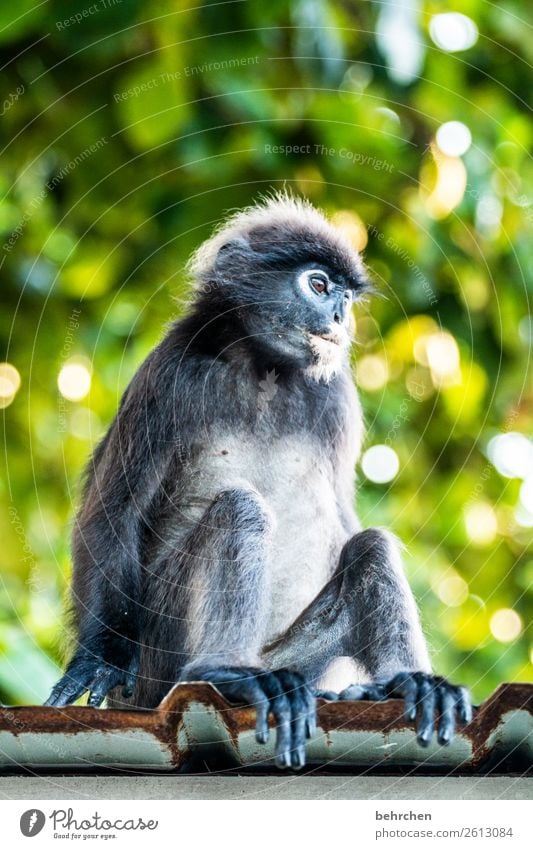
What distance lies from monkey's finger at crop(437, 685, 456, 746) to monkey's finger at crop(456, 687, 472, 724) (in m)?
0.02

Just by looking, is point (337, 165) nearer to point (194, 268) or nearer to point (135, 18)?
point (135, 18)

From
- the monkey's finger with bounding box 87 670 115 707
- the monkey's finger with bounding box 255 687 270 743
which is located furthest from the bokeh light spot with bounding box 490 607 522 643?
→ the monkey's finger with bounding box 255 687 270 743

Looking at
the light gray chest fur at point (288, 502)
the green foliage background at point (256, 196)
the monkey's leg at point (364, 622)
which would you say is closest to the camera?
A: the monkey's leg at point (364, 622)

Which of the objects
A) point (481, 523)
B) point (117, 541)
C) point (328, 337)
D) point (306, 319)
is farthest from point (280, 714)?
point (481, 523)

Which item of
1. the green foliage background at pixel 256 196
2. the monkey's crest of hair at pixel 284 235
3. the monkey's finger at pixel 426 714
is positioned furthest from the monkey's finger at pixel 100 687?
the monkey's crest of hair at pixel 284 235

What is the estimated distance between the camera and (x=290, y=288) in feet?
18.5

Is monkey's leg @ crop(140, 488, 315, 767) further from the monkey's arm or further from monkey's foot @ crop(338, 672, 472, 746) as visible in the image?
monkey's foot @ crop(338, 672, 472, 746)

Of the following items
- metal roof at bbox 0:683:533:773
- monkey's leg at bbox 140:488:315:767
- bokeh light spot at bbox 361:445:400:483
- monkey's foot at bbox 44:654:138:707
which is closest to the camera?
metal roof at bbox 0:683:533:773

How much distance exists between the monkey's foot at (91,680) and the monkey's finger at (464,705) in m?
1.31

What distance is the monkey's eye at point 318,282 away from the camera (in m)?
5.52

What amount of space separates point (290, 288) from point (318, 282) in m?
0.16

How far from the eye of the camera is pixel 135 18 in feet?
23.2

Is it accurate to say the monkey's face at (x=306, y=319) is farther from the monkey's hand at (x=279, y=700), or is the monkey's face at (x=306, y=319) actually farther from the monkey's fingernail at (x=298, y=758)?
the monkey's fingernail at (x=298, y=758)

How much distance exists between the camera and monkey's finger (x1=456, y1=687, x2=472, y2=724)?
3.83 metres
